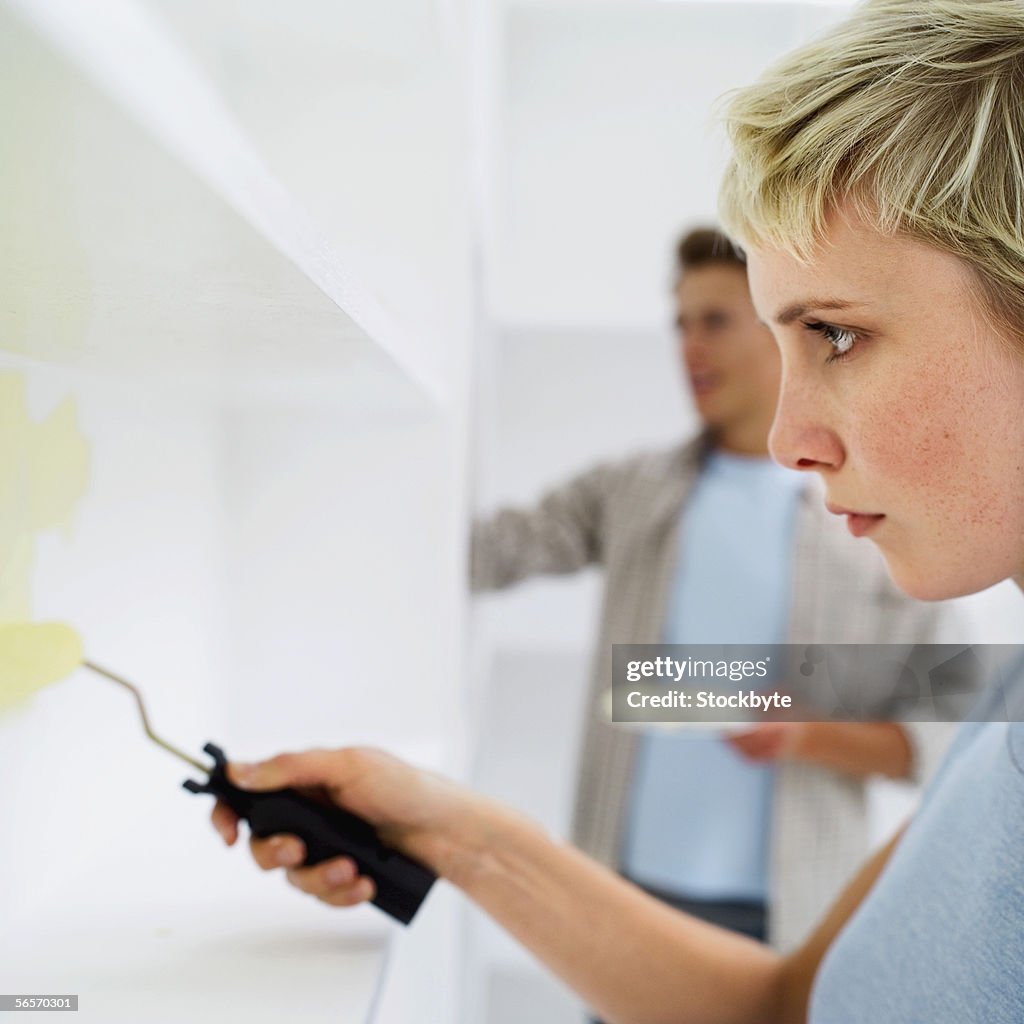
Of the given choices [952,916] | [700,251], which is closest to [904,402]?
[952,916]

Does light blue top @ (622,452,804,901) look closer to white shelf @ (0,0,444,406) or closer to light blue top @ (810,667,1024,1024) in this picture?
light blue top @ (810,667,1024,1024)

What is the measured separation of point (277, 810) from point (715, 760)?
33.6 inches

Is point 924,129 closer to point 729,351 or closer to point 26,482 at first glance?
point 26,482

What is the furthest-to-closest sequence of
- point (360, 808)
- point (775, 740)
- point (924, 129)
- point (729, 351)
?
1. point (729, 351)
2. point (775, 740)
3. point (360, 808)
4. point (924, 129)

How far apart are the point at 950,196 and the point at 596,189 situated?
1542 mm

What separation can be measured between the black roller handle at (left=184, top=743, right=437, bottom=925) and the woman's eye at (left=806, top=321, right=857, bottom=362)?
0.33 m

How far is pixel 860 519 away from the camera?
19.3 inches

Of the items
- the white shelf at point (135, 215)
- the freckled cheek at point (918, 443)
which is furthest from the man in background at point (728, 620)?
the white shelf at point (135, 215)

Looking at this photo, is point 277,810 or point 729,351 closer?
point 277,810

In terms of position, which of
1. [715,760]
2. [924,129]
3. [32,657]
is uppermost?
[924,129]

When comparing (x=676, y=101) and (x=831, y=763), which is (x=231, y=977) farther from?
(x=676, y=101)

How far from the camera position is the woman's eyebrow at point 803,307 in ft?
1.42

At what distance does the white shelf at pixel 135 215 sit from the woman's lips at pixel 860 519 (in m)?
0.24

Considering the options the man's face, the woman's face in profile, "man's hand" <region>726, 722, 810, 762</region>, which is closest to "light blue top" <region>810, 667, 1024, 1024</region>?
the woman's face in profile
